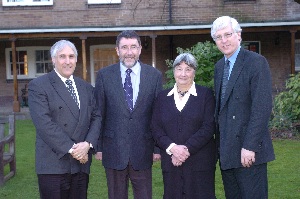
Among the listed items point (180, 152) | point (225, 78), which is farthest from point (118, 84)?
point (225, 78)

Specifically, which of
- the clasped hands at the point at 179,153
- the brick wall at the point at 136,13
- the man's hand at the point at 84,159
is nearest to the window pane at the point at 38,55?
the brick wall at the point at 136,13

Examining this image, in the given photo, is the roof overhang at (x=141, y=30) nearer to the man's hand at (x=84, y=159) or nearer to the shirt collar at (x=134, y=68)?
the shirt collar at (x=134, y=68)

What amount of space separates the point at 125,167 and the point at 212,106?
1.07m

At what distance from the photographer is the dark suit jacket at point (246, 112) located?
447 centimetres

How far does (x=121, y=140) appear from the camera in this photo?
5.29m

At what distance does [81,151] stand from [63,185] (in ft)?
1.27

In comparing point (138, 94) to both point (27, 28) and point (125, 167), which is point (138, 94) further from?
point (27, 28)

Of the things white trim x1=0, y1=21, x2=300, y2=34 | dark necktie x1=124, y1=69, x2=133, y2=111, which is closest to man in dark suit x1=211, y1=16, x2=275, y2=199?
dark necktie x1=124, y1=69, x2=133, y2=111

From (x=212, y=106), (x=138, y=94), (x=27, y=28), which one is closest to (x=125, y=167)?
(x=138, y=94)

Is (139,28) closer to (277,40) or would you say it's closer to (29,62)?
(29,62)

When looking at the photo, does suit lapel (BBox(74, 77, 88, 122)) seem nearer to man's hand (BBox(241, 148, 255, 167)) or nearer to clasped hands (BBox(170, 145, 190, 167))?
clasped hands (BBox(170, 145, 190, 167))

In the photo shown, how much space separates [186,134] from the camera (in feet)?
16.4

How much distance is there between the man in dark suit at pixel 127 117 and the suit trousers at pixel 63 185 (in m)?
0.44

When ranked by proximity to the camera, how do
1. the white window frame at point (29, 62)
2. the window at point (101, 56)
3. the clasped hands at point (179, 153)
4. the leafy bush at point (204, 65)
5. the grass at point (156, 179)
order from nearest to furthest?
the clasped hands at point (179, 153) → the grass at point (156, 179) → the leafy bush at point (204, 65) → the white window frame at point (29, 62) → the window at point (101, 56)
